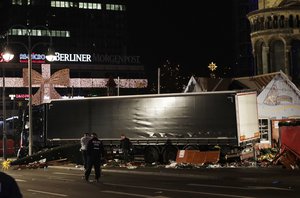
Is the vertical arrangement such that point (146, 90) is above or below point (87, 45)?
below

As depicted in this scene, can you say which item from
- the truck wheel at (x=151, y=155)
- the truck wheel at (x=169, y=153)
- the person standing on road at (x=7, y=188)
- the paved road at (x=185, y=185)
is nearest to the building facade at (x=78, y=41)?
the truck wheel at (x=151, y=155)

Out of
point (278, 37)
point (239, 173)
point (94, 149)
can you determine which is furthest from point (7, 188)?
point (278, 37)

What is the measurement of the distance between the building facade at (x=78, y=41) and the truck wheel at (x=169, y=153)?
93.9 meters

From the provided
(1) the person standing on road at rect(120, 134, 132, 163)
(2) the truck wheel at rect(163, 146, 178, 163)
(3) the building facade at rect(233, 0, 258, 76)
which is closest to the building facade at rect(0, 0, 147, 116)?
(3) the building facade at rect(233, 0, 258, 76)

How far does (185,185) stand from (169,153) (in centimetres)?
1192

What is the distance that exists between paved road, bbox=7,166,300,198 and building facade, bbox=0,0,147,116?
333 ft

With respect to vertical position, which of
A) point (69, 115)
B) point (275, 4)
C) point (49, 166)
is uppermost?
point (275, 4)

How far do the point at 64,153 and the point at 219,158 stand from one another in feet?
31.9

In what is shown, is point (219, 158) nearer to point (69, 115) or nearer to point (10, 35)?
point (69, 115)

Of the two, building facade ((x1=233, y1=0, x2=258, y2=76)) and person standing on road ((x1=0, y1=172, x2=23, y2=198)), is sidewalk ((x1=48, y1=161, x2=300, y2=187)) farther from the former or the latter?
building facade ((x1=233, y1=0, x2=258, y2=76))

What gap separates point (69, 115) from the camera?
3622cm

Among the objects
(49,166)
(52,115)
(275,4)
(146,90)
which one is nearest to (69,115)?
(52,115)

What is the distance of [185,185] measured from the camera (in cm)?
2005

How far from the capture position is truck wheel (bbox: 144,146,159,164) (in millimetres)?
32303
